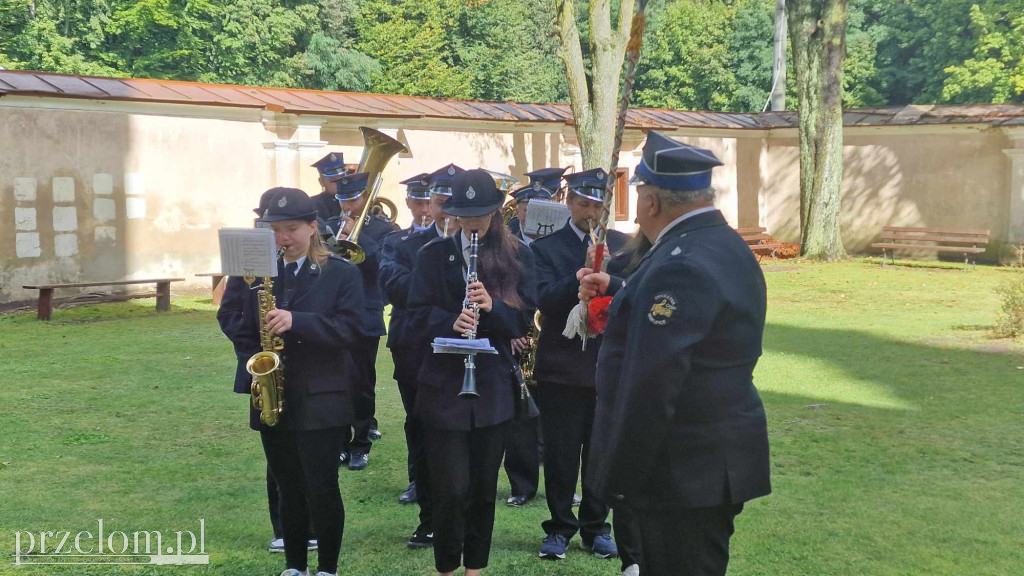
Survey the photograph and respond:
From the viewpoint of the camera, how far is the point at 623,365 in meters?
3.48

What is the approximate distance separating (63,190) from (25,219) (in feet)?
2.63

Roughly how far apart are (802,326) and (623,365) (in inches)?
481

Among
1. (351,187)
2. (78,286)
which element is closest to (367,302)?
(351,187)

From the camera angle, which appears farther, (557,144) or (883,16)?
(883,16)

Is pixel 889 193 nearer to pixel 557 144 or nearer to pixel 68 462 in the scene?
pixel 557 144

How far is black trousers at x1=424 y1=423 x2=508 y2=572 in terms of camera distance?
16.1 feet

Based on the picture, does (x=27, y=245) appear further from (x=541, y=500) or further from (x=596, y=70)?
(x=541, y=500)

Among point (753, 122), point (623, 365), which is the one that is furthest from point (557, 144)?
point (623, 365)

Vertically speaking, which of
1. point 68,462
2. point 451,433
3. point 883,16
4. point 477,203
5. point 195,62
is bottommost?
point 68,462

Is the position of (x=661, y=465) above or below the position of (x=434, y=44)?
below

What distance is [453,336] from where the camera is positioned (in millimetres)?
5031

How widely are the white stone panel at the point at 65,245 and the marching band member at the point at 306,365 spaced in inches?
533

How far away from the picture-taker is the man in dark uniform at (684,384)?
11.0 feet

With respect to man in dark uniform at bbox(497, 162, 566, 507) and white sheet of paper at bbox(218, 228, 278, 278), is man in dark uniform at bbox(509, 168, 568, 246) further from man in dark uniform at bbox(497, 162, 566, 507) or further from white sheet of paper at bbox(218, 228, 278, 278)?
white sheet of paper at bbox(218, 228, 278, 278)
